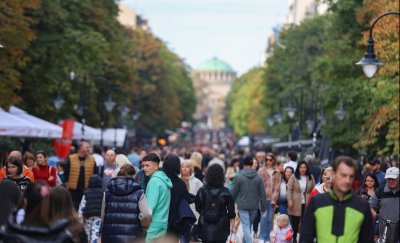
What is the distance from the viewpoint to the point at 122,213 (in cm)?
1331

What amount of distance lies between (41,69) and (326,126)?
12.4 metres

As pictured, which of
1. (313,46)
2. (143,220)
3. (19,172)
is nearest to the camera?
(143,220)

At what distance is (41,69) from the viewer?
1751 inches

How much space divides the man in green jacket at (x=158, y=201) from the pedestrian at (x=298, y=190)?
7.11 metres

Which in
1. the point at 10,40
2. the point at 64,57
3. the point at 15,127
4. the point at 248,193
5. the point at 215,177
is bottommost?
the point at 248,193

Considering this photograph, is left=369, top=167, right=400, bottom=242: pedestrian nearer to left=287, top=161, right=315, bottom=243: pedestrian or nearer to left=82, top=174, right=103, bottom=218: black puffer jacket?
left=82, top=174, right=103, bottom=218: black puffer jacket

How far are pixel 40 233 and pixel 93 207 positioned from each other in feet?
31.8

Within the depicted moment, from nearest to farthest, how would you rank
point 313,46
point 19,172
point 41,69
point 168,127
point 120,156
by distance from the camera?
Answer: 1. point 19,172
2. point 120,156
3. point 41,69
4. point 313,46
5. point 168,127

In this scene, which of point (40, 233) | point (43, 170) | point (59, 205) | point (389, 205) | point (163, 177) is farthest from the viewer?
point (43, 170)

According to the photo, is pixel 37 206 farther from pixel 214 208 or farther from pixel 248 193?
pixel 248 193

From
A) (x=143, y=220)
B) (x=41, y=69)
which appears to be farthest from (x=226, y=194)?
(x=41, y=69)

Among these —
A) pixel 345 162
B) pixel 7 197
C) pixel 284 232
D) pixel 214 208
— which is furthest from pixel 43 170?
pixel 345 162

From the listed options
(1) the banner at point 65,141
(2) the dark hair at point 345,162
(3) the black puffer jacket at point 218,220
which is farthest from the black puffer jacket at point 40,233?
(1) the banner at point 65,141

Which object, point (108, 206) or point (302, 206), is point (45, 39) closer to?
point (302, 206)
